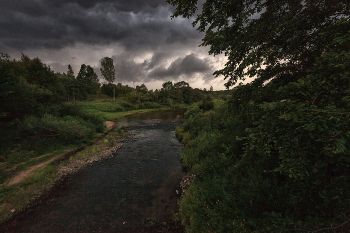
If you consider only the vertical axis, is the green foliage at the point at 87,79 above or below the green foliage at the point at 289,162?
above

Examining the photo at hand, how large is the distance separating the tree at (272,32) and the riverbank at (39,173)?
1315 centimetres

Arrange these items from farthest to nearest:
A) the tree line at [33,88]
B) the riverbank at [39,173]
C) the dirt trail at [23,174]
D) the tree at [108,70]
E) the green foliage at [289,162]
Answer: the tree at [108,70] < the tree line at [33,88] < the dirt trail at [23,174] < the riverbank at [39,173] < the green foliage at [289,162]

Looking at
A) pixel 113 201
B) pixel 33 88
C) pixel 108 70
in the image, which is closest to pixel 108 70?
pixel 108 70

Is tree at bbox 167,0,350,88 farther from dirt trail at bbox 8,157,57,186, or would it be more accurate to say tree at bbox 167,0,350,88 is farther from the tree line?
the tree line

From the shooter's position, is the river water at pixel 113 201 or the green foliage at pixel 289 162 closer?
the green foliage at pixel 289 162

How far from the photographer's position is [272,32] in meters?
4.29

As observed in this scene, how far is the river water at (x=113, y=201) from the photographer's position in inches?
269

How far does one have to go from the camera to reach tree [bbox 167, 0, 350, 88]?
161 inches

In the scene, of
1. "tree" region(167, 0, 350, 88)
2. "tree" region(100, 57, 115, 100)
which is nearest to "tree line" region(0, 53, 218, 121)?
"tree" region(100, 57, 115, 100)

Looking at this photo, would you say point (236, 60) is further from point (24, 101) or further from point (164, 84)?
point (164, 84)

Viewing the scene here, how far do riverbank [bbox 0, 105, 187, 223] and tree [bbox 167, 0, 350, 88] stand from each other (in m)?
13.1

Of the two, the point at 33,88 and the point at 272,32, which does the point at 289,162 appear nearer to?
the point at 272,32

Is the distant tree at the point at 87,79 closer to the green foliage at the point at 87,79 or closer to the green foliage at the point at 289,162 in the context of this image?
the green foliage at the point at 87,79

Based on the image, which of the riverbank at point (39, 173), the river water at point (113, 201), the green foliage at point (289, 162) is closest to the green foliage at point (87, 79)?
the riverbank at point (39, 173)
